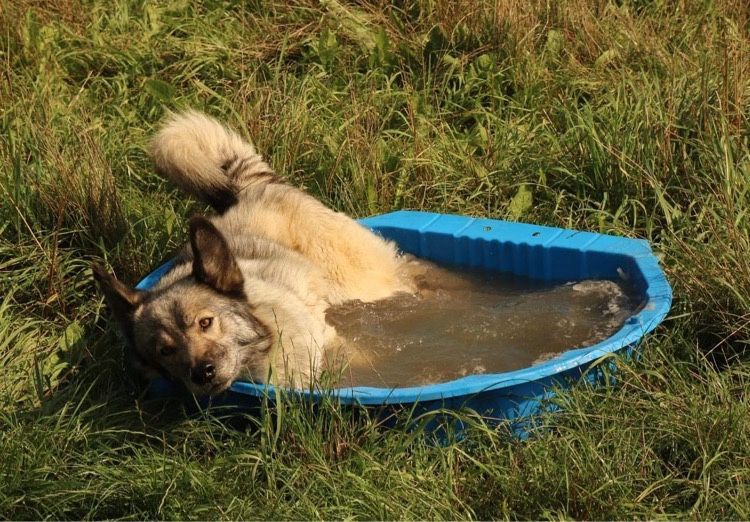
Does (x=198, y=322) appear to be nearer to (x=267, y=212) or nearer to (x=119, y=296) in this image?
(x=119, y=296)

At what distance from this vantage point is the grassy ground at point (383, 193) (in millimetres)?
3791

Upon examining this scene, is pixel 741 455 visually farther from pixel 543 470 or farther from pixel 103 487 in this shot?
pixel 103 487

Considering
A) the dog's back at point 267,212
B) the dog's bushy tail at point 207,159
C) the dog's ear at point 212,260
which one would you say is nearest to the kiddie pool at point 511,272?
the dog's back at point 267,212

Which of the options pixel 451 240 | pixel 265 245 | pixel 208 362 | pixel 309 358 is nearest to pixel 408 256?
pixel 451 240

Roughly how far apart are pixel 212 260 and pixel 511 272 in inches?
73.3

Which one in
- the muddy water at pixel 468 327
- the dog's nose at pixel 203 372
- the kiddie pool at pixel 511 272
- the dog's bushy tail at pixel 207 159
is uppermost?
the dog's bushy tail at pixel 207 159

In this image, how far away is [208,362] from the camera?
4.33 m

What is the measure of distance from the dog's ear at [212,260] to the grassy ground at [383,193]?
61 centimetres

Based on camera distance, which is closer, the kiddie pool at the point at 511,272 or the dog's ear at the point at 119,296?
the kiddie pool at the point at 511,272

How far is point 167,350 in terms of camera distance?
4.52 m

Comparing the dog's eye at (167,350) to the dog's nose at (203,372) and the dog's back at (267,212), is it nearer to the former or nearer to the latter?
the dog's nose at (203,372)

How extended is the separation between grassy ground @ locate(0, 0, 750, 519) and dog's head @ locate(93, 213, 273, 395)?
22 cm

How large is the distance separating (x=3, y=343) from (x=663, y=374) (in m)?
3.06

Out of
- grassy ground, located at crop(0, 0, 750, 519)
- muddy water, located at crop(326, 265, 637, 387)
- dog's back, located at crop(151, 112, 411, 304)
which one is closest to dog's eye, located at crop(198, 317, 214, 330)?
grassy ground, located at crop(0, 0, 750, 519)
